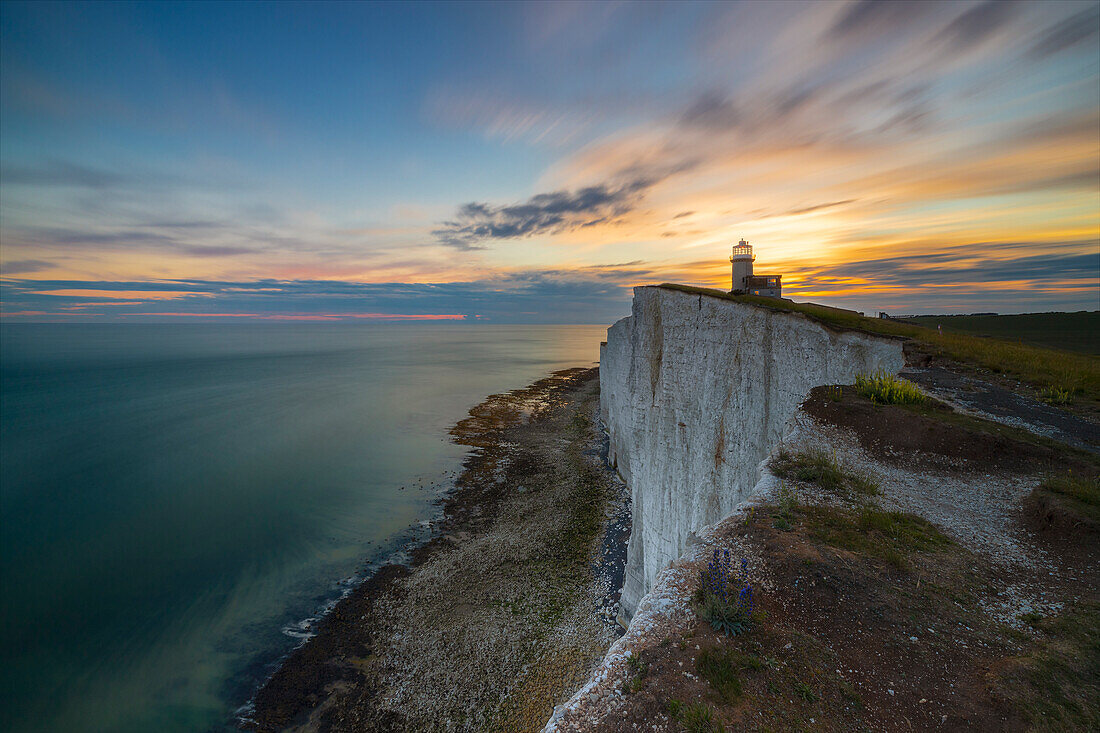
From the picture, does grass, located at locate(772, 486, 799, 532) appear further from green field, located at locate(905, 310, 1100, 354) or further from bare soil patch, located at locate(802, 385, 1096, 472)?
green field, located at locate(905, 310, 1100, 354)

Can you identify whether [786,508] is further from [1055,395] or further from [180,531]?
[180,531]

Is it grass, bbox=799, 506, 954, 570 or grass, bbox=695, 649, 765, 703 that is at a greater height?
grass, bbox=799, 506, 954, 570

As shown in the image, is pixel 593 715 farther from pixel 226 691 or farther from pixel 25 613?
pixel 25 613

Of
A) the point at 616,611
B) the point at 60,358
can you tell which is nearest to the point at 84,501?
the point at 616,611

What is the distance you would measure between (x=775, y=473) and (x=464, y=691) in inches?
456

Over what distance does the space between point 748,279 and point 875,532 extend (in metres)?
21.6

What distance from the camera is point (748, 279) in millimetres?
23500

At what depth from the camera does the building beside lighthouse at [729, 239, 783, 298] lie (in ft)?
74.8

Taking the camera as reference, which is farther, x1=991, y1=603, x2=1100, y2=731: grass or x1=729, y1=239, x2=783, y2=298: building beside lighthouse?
A: x1=729, y1=239, x2=783, y2=298: building beside lighthouse

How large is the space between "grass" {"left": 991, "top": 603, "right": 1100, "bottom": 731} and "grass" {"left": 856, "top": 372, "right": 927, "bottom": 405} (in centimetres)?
502

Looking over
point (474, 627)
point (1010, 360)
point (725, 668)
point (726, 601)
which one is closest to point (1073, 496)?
point (726, 601)

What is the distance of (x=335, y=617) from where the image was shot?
15703 millimetres

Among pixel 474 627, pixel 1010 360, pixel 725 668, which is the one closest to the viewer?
pixel 725 668

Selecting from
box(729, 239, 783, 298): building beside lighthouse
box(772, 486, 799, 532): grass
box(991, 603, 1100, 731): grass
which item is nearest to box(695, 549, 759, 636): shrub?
box(772, 486, 799, 532): grass
